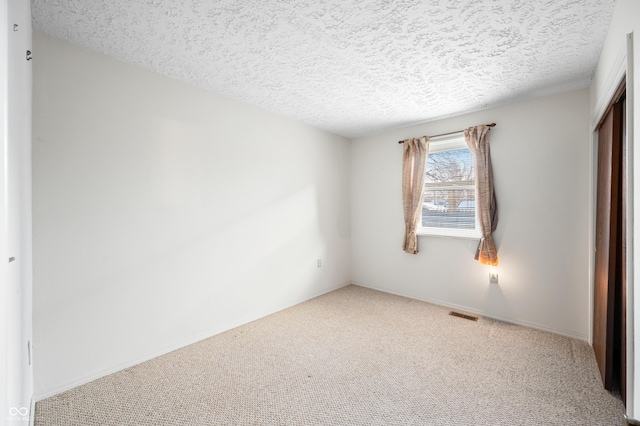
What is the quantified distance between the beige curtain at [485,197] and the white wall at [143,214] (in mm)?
2139

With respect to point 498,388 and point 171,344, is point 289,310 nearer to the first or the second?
point 171,344

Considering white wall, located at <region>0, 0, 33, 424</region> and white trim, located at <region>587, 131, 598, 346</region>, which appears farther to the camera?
white trim, located at <region>587, 131, 598, 346</region>

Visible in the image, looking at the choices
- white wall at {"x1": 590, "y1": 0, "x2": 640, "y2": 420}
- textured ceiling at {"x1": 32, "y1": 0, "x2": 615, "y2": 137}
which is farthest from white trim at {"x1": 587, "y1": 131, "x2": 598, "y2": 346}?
white wall at {"x1": 590, "y1": 0, "x2": 640, "y2": 420}

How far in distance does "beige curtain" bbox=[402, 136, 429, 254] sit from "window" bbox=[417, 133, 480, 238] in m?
0.11

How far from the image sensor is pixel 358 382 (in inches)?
77.3

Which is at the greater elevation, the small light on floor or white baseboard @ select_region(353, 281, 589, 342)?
the small light on floor

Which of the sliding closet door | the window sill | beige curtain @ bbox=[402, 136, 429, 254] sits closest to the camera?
the sliding closet door

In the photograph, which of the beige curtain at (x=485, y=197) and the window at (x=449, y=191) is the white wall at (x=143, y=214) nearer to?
the window at (x=449, y=191)

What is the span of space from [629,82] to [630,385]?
150 centimetres

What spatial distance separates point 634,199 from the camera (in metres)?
1.34

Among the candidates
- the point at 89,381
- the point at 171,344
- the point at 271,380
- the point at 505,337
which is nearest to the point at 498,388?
the point at 505,337

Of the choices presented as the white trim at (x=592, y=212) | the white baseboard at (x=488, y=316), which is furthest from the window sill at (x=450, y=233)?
the white trim at (x=592, y=212)

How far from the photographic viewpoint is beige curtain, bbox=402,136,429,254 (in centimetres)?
355

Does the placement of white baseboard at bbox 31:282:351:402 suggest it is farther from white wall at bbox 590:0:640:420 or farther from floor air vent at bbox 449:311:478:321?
white wall at bbox 590:0:640:420
